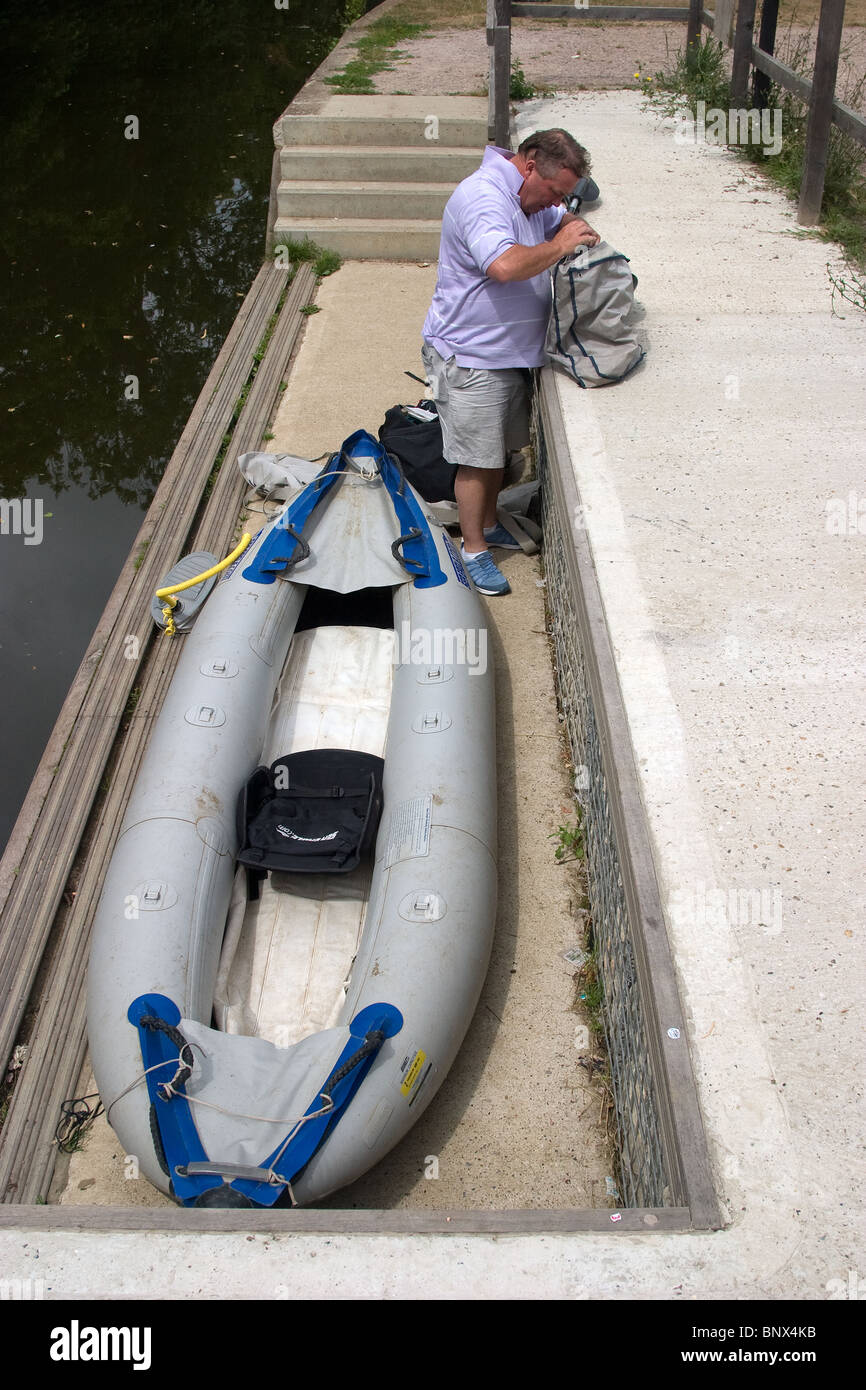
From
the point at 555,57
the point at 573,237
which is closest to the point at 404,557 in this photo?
the point at 573,237

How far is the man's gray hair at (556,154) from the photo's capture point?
13.1ft

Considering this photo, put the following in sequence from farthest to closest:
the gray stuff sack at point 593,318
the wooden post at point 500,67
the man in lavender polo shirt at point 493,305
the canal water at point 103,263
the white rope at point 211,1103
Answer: the wooden post at point 500,67, the canal water at point 103,263, the gray stuff sack at point 593,318, the man in lavender polo shirt at point 493,305, the white rope at point 211,1103

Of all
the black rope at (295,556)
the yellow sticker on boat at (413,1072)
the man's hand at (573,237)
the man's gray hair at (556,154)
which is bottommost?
the yellow sticker on boat at (413,1072)

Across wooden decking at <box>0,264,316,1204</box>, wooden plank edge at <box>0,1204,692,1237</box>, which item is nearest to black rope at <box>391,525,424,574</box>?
wooden decking at <box>0,264,316,1204</box>

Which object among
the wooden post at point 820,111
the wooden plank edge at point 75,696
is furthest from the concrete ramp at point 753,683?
the wooden plank edge at point 75,696

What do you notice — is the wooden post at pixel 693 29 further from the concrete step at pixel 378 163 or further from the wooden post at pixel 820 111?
the wooden post at pixel 820 111

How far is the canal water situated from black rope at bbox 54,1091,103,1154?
1603 mm

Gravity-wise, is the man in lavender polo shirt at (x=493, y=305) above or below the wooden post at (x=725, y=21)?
below

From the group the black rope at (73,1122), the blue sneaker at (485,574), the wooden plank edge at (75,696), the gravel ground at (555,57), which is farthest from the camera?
the gravel ground at (555,57)

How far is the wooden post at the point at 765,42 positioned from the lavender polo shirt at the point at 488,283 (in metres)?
4.13

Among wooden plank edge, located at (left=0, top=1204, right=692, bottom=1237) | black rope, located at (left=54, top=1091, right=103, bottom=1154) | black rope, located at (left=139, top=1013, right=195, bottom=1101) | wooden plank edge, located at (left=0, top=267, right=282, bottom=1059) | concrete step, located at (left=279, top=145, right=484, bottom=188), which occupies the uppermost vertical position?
concrete step, located at (left=279, top=145, right=484, bottom=188)

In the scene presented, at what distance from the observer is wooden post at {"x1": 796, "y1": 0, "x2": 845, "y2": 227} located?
5.83 meters

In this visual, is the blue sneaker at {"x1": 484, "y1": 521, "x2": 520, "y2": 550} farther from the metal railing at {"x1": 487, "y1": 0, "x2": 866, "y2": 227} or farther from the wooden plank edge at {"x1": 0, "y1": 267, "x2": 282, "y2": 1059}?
the metal railing at {"x1": 487, "y1": 0, "x2": 866, "y2": 227}

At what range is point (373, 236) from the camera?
27.6 ft
